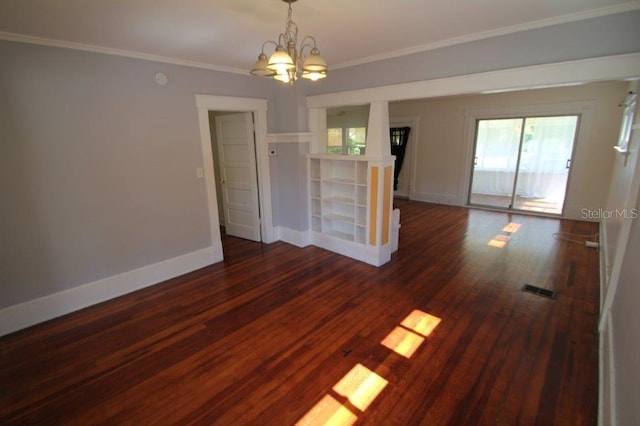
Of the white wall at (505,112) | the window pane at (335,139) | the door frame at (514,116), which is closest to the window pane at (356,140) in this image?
the window pane at (335,139)

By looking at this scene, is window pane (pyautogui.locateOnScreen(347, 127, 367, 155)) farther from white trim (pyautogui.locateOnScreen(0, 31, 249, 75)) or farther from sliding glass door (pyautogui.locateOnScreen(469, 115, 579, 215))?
white trim (pyautogui.locateOnScreen(0, 31, 249, 75))

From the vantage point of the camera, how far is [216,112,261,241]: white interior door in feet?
15.0

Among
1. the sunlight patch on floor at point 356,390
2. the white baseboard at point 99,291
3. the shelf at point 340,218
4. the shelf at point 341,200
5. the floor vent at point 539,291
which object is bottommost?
the sunlight patch on floor at point 356,390

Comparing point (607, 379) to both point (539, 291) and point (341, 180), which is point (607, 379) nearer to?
point (539, 291)

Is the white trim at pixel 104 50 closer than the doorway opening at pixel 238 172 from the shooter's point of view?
Yes

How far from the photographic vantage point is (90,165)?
9.80ft

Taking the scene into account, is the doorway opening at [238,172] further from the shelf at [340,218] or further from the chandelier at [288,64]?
the chandelier at [288,64]

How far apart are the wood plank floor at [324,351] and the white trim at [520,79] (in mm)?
2123

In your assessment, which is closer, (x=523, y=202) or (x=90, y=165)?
(x=90, y=165)

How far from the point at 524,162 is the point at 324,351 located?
6.55 m

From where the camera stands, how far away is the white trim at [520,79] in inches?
86.1

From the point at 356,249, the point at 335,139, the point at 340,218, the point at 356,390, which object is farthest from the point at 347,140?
the point at 356,390

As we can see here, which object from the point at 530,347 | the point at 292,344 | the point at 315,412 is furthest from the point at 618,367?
the point at 292,344

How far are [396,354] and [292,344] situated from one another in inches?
33.9
